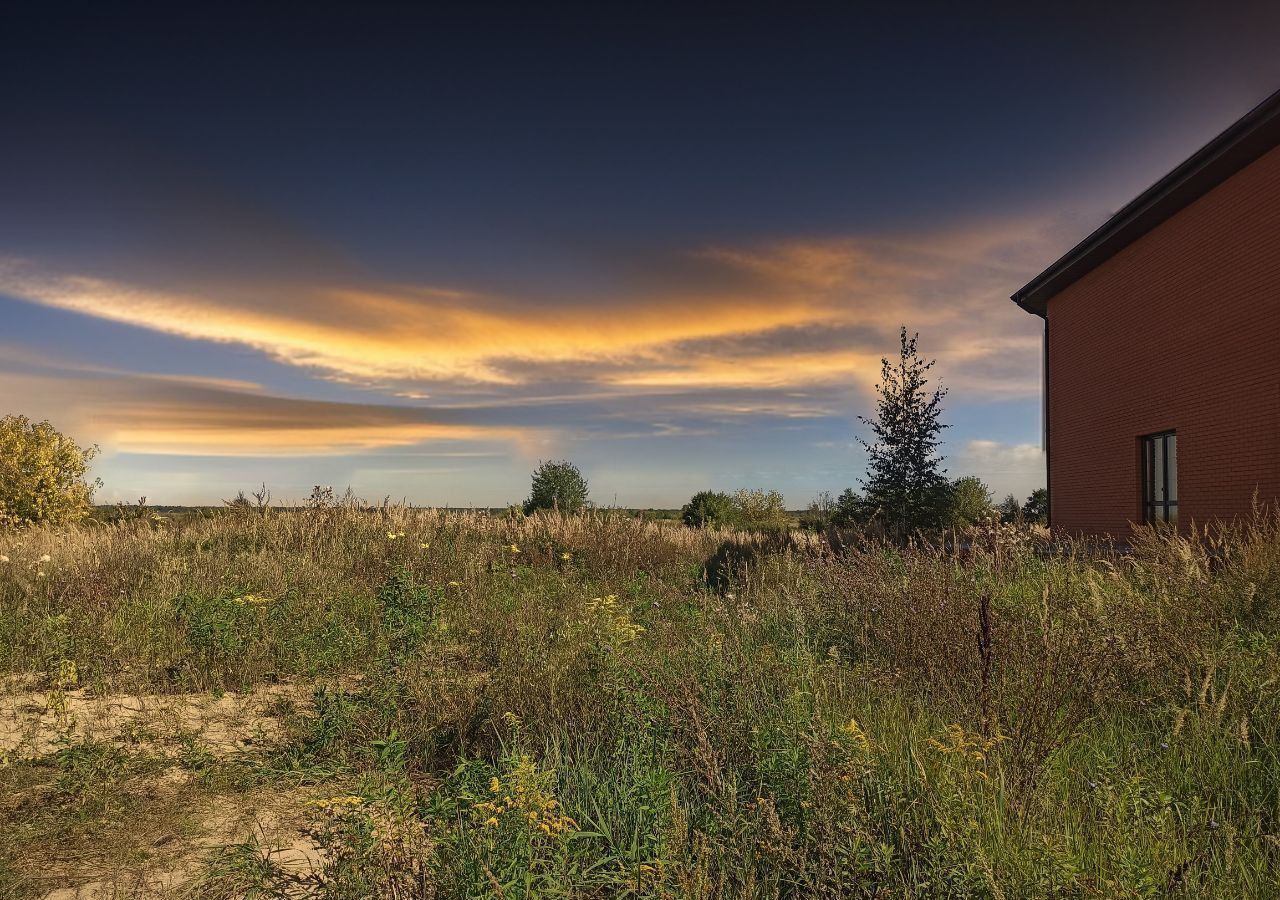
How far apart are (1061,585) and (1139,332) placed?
37.0ft

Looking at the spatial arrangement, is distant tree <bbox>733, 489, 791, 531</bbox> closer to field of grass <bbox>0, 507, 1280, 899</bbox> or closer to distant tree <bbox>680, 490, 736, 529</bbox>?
distant tree <bbox>680, 490, 736, 529</bbox>

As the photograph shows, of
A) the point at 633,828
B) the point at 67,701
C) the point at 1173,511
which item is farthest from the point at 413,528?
the point at 1173,511

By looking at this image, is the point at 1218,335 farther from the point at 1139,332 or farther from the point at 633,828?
the point at 633,828

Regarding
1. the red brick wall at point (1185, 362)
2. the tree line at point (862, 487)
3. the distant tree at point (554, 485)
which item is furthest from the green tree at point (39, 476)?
the red brick wall at point (1185, 362)

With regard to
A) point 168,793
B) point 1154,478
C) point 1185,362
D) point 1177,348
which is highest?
point 1177,348

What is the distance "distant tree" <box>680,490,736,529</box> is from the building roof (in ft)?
46.4

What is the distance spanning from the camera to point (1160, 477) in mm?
14961

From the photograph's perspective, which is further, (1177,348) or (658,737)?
(1177,348)

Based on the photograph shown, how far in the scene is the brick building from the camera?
11.9 m

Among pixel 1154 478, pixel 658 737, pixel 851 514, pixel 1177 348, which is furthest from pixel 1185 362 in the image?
pixel 658 737

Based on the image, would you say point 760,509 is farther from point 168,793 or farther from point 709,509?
point 168,793

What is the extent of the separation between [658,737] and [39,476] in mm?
21152

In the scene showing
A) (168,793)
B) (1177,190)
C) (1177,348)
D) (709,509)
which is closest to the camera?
(168,793)

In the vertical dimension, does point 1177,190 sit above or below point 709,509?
above
